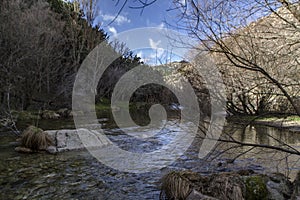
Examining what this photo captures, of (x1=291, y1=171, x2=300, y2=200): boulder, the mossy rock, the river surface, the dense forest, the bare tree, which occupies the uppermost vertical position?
the dense forest

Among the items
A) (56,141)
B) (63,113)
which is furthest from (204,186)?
(63,113)

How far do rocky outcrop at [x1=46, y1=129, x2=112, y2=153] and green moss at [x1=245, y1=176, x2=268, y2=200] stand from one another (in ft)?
13.2

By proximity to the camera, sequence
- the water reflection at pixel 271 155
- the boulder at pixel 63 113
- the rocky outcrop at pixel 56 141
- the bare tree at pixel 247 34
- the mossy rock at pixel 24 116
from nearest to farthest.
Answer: the bare tree at pixel 247 34 → the water reflection at pixel 271 155 → the rocky outcrop at pixel 56 141 → the mossy rock at pixel 24 116 → the boulder at pixel 63 113

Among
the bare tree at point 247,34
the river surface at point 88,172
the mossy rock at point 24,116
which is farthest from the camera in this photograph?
the mossy rock at point 24,116

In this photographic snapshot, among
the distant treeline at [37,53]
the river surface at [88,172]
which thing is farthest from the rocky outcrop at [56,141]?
the distant treeline at [37,53]

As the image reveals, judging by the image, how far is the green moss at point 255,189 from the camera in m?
2.74

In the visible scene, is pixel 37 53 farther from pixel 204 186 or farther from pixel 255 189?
pixel 255 189

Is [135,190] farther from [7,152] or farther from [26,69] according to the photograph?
[26,69]

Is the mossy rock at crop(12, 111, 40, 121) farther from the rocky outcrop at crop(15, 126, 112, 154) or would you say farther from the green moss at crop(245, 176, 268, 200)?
the green moss at crop(245, 176, 268, 200)

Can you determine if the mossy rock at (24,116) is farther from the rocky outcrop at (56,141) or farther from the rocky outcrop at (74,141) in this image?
the rocky outcrop at (74,141)

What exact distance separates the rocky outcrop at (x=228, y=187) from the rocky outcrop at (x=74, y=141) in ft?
10.7

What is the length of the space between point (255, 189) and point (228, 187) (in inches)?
13.6

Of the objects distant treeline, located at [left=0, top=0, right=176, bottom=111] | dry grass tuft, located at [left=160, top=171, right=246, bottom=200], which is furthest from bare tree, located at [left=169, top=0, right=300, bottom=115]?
distant treeline, located at [left=0, top=0, right=176, bottom=111]

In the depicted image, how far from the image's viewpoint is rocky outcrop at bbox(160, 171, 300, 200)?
2.73 meters
